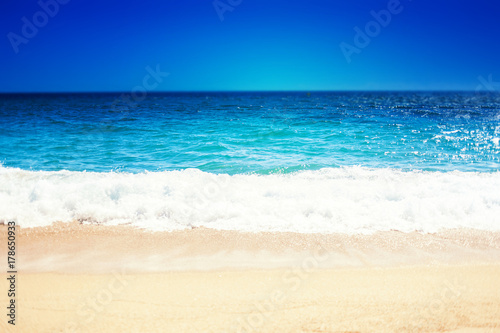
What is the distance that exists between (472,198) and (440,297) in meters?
3.52

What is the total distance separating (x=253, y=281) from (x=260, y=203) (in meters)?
2.48

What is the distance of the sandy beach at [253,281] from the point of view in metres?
2.89

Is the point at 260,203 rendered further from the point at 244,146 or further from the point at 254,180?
the point at 244,146

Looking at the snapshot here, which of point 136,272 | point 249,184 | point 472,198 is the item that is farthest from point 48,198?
point 472,198

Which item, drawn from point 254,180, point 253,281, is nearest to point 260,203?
point 254,180

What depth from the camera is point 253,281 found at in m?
3.50

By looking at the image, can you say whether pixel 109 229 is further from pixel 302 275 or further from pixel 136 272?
pixel 302 275

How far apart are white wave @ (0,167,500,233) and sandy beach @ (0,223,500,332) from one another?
1.34 feet

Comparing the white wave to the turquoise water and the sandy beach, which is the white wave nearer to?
the sandy beach

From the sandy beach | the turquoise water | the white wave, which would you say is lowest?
the sandy beach

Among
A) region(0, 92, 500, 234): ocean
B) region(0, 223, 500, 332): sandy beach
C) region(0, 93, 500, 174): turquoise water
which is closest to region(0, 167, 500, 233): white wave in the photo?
region(0, 92, 500, 234): ocean

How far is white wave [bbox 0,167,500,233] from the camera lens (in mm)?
5082

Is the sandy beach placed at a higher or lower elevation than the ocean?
lower

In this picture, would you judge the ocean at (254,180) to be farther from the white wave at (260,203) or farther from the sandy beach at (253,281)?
the sandy beach at (253,281)
